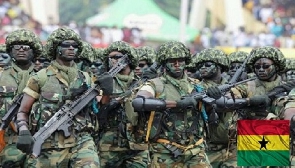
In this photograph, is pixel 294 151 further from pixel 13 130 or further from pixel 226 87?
pixel 13 130

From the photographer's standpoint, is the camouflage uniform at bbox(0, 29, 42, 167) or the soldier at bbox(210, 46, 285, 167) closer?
the soldier at bbox(210, 46, 285, 167)

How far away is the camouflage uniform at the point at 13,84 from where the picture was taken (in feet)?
40.9

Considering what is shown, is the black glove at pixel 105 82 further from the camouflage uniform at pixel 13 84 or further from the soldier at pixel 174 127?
the camouflage uniform at pixel 13 84

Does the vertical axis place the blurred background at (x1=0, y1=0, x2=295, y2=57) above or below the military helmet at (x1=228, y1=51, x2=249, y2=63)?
below

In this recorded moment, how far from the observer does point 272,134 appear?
11117 millimetres

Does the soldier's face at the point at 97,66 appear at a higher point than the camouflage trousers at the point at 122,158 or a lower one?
higher

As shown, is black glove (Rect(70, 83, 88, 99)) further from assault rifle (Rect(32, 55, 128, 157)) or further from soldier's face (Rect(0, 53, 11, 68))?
soldier's face (Rect(0, 53, 11, 68))

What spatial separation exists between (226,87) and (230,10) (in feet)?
103

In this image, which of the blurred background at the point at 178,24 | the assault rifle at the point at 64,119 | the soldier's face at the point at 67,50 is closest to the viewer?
the assault rifle at the point at 64,119

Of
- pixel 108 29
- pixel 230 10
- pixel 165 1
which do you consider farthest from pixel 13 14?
pixel 165 1

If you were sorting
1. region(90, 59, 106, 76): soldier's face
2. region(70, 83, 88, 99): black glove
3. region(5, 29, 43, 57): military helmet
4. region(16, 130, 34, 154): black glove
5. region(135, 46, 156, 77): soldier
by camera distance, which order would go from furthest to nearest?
1. region(135, 46, 156, 77): soldier
2. region(90, 59, 106, 76): soldier's face
3. region(5, 29, 43, 57): military helmet
4. region(70, 83, 88, 99): black glove
5. region(16, 130, 34, 154): black glove

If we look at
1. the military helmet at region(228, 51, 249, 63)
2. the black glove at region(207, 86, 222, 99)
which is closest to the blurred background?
the military helmet at region(228, 51, 249, 63)

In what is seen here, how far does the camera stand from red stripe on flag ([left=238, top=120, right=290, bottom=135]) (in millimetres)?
10945

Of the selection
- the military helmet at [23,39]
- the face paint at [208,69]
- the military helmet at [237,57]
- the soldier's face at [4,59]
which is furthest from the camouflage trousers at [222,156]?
the soldier's face at [4,59]
